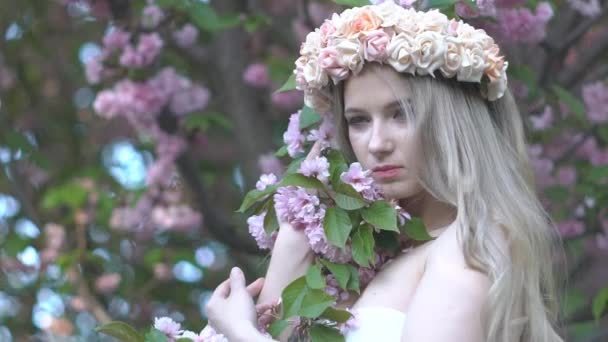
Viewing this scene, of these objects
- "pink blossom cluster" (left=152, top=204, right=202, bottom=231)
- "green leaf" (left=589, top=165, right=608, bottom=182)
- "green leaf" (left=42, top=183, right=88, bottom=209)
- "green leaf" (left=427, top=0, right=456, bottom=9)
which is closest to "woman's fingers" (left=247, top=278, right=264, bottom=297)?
"green leaf" (left=427, top=0, right=456, bottom=9)

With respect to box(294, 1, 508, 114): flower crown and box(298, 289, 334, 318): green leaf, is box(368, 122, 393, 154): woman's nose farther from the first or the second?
box(298, 289, 334, 318): green leaf

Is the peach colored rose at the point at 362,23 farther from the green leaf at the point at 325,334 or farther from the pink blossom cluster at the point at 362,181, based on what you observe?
the green leaf at the point at 325,334

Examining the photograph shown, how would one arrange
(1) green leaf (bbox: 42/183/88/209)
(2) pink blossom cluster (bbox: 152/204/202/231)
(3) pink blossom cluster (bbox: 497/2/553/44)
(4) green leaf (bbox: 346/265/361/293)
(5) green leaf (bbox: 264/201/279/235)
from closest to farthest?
(4) green leaf (bbox: 346/265/361/293)
(5) green leaf (bbox: 264/201/279/235)
(3) pink blossom cluster (bbox: 497/2/553/44)
(1) green leaf (bbox: 42/183/88/209)
(2) pink blossom cluster (bbox: 152/204/202/231)

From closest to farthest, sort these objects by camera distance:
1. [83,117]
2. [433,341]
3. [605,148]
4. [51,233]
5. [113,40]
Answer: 1. [433,341]
2. [113,40]
3. [605,148]
4. [51,233]
5. [83,117]

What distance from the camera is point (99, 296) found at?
646cm

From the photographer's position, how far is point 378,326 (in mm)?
2896

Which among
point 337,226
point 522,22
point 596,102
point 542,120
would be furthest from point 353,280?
A: point 596,102

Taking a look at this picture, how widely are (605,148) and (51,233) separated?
8.81ft

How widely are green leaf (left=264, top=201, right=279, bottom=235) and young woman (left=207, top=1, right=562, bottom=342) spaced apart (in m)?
0.05

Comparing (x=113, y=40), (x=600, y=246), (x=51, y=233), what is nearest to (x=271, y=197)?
(x=113, y=40)

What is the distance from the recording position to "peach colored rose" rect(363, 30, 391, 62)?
2992 millimetres

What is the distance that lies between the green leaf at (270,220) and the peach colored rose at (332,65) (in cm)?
37

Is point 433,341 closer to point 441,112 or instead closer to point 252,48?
point 441,112

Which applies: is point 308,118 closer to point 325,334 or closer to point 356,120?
point 356,120
